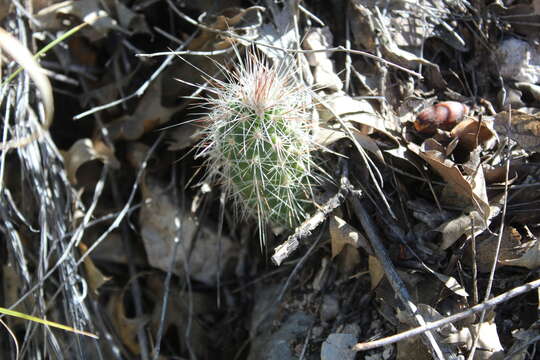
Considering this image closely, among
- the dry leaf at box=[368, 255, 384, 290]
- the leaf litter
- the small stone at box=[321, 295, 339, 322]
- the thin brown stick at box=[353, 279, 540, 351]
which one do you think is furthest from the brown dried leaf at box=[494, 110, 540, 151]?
the small stone at box=[321, 295, 339, 322]

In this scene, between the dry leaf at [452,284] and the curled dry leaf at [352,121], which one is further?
the curled dry leaf at [352,121]

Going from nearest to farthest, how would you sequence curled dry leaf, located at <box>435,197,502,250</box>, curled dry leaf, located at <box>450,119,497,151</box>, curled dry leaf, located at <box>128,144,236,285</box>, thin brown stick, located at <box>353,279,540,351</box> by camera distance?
thin brown stick, located at <box>353,279,540,351</box> → curled dry leaf, located at <box>435,197,502,250</box> → curled dry leaf, located at <box>450,119,497,151</box> → curled dry leaf, located at <box>128,144,236,285</box>

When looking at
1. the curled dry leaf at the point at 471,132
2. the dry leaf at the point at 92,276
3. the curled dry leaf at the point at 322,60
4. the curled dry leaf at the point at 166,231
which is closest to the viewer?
the curled dry leaf at the point at 471,132

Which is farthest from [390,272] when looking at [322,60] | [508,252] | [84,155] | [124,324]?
[84,155]

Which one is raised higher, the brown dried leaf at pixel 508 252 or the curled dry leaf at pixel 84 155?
the curled dry leaf at pixel 84 155

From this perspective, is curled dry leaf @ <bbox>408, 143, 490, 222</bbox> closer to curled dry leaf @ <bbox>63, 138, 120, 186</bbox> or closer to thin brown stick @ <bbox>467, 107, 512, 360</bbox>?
thin brown stick @ <bbox>467, 107, 512, 360</bbox>

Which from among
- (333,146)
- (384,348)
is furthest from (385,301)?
(333,146)

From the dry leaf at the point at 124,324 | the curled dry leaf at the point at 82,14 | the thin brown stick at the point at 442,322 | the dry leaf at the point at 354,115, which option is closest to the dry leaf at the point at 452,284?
the thin brown stick at the point at 442,322

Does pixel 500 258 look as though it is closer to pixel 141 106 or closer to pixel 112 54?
pixel 141 106

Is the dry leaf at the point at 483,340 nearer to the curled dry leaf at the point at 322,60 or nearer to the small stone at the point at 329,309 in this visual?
the small stone at the point at 329,309
